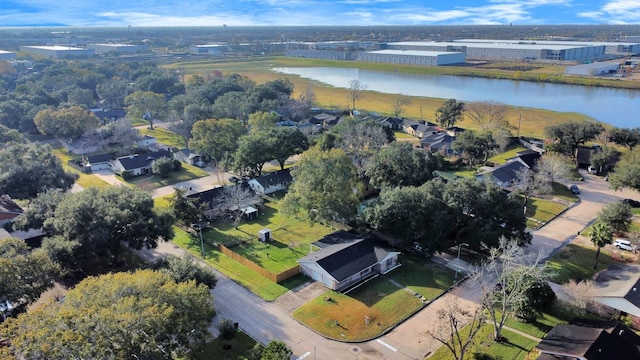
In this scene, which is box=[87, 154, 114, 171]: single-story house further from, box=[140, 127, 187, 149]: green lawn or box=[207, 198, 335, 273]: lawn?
box=[207, 198, 335, 273]: lawn

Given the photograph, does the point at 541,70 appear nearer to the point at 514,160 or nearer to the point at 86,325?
the point at 514,160

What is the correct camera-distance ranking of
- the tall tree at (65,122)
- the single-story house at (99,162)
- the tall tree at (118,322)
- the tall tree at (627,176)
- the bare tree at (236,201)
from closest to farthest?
the tall tree at (118,322)
the bare tree at (236,201)
the tall tree at (627,176)
the single-story house at (99,162)
the tall tree at (65,122)

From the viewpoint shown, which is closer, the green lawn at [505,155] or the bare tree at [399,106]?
the green lawn at [505,155]

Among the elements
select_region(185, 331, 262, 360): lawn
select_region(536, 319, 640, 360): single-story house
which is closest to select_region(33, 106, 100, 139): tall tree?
select_region(185, 331, 262, 360): lawn

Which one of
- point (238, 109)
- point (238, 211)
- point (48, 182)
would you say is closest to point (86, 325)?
point (238, 211)

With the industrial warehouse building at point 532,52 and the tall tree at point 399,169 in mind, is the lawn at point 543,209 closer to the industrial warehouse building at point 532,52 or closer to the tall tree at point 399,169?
the tall tree at point 399,169

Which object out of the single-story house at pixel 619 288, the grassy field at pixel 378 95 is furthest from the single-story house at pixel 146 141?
the single-story house at pixel 619 288
